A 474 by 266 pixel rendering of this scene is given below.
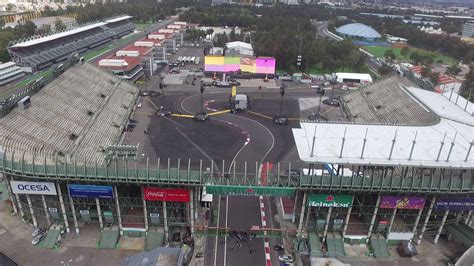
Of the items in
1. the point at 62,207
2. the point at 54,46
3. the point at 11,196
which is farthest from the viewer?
the point at 54,46

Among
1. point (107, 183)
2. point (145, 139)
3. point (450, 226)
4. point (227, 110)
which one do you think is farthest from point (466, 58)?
point (107, 183)

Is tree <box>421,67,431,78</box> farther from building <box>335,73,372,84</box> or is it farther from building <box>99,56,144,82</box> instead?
building <box>99,56,144,82</box>

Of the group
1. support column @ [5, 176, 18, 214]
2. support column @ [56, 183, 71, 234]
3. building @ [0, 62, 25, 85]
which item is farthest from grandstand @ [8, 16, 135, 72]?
support column @ [56, 183, 71, 234]

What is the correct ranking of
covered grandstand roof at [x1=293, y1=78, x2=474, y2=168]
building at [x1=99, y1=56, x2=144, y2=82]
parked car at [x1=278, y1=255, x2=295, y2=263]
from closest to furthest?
covered grandstand roof at [x1=293, y1=78, x2=474, y2=168] < parked car at [x1=278, y1=255, x2=295, y2=263] < building at [x1=99, y1=56, x2=144, y2=82]

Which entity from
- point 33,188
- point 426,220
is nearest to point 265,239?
point 426,220

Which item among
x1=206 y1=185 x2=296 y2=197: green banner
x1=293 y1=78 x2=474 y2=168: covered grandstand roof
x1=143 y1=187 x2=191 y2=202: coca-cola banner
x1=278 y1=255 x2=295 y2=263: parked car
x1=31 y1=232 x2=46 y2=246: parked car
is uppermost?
x1=293 y1=78 x2=474 y2=168: covered grandstand roof

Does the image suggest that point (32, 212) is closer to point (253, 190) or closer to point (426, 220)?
point (253, 190)
